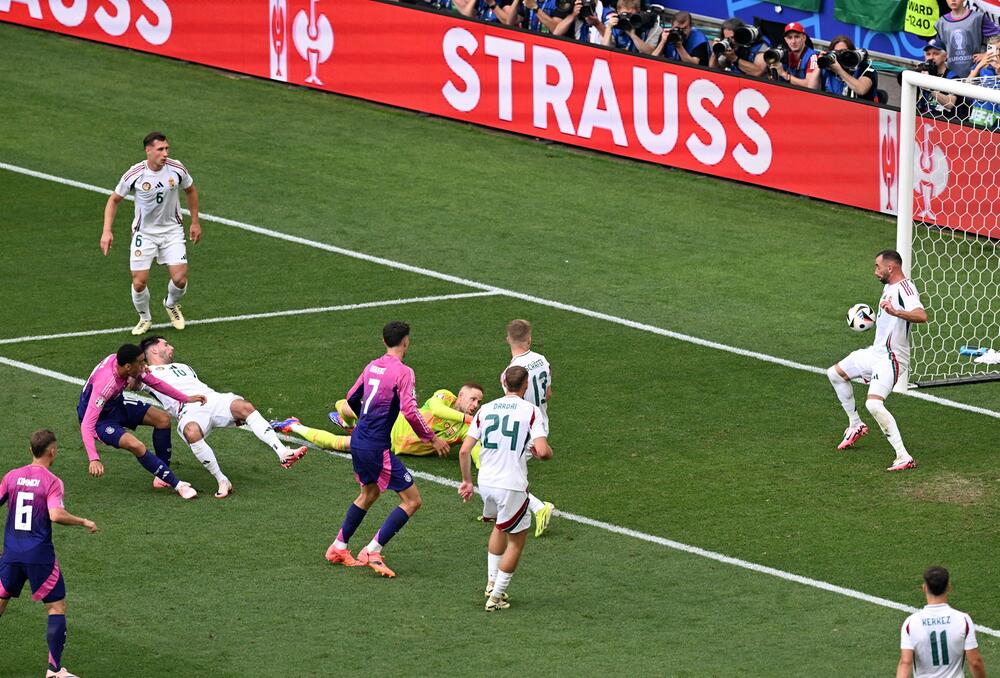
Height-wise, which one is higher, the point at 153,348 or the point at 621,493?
the point at 153,348

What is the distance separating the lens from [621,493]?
1680cm

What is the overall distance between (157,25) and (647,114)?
9480mm

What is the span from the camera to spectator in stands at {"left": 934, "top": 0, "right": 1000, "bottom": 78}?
26047 mm

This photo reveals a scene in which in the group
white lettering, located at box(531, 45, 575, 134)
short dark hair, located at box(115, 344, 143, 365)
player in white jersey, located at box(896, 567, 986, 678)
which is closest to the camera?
player in white jersey, located at box(896, 567, 986, 678)

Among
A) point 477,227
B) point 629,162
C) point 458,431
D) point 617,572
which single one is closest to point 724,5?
point 629,162

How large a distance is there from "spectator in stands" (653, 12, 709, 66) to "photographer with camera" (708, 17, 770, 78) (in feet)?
0.73

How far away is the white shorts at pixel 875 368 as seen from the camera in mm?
17375

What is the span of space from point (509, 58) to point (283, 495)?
12.9 m

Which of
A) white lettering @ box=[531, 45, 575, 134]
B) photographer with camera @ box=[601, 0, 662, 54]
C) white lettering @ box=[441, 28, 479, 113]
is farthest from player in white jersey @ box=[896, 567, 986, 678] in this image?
white lettering @ box=[441, 28, 479, 113]

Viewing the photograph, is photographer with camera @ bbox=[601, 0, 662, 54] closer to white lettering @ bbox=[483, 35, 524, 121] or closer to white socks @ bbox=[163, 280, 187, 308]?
white lettering @ bbox=[483, 35, 524, 121]

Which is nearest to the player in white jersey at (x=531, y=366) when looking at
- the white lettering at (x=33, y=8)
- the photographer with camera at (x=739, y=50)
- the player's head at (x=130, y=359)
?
the player's head at (x=130, y=359)

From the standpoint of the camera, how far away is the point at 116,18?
107ft

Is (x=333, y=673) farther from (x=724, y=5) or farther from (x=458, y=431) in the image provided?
(x=724, y=5)

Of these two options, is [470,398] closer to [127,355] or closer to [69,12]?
[127,355]
